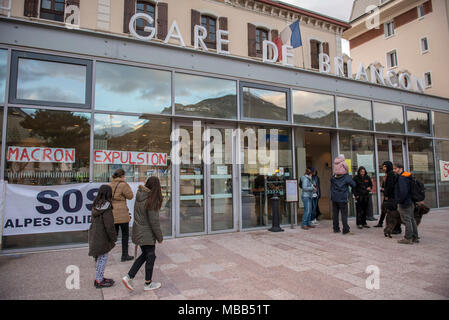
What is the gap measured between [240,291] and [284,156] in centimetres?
573

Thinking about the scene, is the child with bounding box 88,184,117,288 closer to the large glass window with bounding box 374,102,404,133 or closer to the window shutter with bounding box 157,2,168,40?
the large glass window with bounding box 374,102,404,133

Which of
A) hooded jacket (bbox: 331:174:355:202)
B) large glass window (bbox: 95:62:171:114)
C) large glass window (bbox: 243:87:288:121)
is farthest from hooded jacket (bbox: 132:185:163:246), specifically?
hooded jacket (bbox: 331:174:355:202)

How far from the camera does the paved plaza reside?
12.7 ft

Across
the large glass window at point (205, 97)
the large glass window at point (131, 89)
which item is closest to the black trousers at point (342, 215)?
the large glass window at point (205, 97)

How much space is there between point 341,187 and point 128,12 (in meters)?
13.9

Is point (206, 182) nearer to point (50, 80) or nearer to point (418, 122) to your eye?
point (50, 80)

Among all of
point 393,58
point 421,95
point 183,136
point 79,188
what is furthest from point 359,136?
point 393,58

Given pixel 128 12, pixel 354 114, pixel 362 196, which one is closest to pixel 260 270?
pixel 362 196

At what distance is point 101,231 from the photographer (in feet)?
13.2

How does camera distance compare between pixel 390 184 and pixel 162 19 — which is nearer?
pixel 390 184

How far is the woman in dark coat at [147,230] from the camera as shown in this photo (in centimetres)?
390

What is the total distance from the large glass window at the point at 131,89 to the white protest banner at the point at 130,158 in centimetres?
106

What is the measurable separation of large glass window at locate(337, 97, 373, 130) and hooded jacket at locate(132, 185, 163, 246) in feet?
26.6
